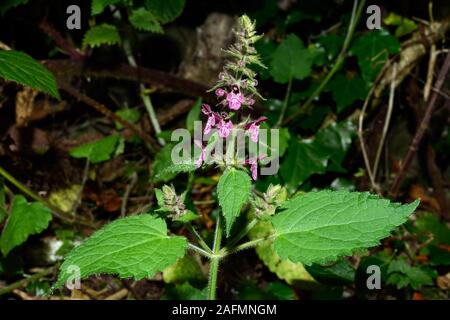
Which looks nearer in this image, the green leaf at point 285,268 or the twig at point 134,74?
the green leaf at point 285,268

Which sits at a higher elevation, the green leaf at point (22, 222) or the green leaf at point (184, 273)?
the green leaf at point (22, 222)

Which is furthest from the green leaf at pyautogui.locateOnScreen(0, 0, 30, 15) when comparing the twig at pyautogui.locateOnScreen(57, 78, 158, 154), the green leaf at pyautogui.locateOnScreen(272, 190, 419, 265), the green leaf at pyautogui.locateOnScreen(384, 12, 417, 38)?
the green leaf at pyautogui.locateOnScreen(384, 12, 417, 38)

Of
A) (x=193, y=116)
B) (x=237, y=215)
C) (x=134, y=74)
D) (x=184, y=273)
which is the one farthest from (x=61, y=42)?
(x=237, y=215)

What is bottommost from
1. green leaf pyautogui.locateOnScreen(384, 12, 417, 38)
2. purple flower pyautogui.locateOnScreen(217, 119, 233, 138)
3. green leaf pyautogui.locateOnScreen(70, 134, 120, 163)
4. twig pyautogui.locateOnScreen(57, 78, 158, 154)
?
→ purple flower pyautogui.locateOnScreen(217, 119, 233, 138)

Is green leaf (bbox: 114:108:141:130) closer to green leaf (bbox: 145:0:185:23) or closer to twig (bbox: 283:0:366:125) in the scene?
green leaf (bbox: 145:0:185:23)

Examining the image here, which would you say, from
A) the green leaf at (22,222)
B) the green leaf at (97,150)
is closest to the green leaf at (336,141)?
the green leaf at (97,150)

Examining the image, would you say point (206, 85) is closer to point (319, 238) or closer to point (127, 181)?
point (127, 181)

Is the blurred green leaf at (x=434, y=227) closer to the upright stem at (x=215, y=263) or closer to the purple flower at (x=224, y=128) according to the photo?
the upright stem at (x=215, y=263)
